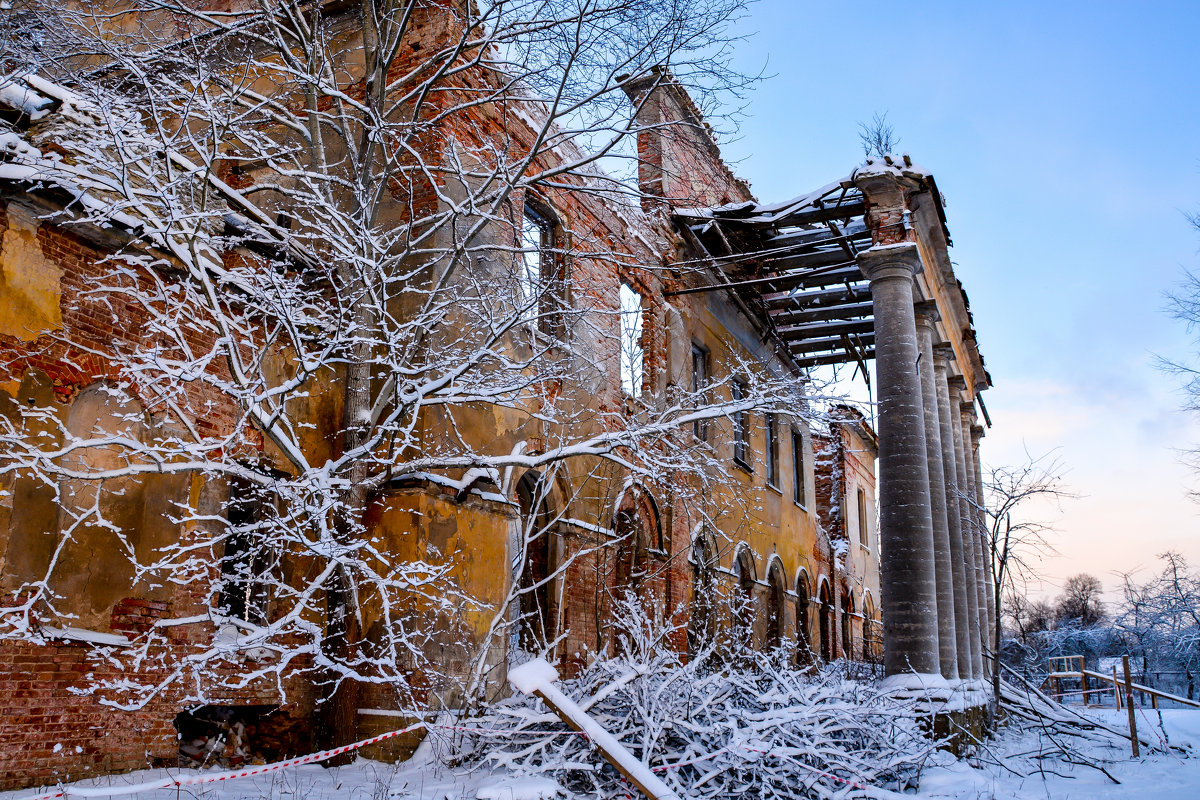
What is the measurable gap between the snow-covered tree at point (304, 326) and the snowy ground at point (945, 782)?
25.4 inches

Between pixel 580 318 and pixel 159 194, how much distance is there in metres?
3.70

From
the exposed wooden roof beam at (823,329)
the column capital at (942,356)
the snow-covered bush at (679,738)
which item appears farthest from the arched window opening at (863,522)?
the snow-covered bush at (679,738)

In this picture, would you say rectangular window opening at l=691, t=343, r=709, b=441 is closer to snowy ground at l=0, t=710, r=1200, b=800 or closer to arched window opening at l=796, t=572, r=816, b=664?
arched window opening at l=796, t=572, r=816, b=664

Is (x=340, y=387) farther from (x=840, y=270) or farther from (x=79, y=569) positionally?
(x=840, y=270)

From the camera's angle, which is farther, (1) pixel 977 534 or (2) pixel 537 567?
(1) pixel 977 534

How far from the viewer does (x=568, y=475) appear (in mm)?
10945

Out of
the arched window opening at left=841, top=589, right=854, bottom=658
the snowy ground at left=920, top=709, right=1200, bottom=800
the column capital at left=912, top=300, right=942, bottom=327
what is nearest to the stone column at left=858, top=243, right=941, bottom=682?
the column capital at left=912, top=300, right=942, bottom=327

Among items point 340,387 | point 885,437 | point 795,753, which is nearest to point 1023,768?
point 885,437

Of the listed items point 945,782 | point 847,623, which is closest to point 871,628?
point 847,623

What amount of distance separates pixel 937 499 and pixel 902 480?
80.8 inches

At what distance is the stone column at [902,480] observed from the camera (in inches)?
456

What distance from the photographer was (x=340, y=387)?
8.78 metres

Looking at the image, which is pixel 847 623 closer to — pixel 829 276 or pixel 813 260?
pixel 829 276

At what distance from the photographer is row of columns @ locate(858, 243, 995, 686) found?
38.2ft
